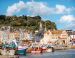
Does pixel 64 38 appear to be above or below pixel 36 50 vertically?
above

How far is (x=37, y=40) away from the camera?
1555 inches

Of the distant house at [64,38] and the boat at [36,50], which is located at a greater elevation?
the distant house at [64,38]

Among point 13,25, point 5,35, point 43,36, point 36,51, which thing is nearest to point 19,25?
point 13,25

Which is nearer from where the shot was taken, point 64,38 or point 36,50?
point 36,50

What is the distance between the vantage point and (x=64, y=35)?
42281mm

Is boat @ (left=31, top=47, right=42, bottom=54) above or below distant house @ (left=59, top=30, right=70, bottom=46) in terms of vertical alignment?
below

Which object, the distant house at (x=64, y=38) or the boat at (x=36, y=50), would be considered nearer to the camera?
the boat at (x=36, y=50)

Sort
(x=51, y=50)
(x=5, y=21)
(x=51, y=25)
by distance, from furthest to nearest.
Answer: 1. (x=51, y=25)
2. (x=5, y=21)
3. (x=51, y=50)

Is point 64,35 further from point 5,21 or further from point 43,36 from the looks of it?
point 5,21

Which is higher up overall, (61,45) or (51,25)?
(51,25)

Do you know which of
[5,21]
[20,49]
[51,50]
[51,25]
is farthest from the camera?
[51,25]

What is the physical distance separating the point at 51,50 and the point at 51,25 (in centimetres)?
1572

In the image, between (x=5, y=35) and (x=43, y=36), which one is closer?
(x=5, y=35)

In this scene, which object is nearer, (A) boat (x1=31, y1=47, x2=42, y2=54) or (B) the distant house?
(A) boat (x1=31, y1=47, x2=42, y2=54)
